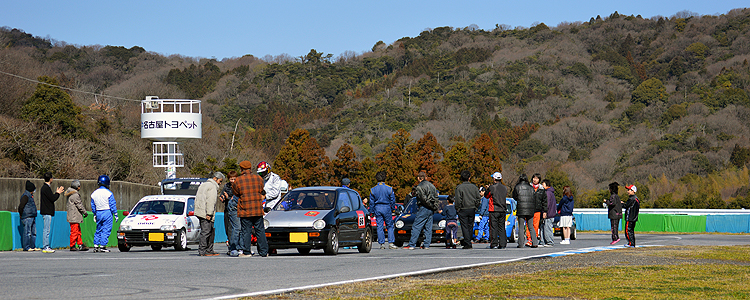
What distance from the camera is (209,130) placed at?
3447 inches

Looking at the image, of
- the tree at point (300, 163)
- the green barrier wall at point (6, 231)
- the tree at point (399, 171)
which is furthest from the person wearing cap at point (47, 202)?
the tree at point (300, 163)

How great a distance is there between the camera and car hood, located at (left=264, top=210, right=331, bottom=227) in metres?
15.6

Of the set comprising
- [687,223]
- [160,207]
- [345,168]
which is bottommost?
[687,223]

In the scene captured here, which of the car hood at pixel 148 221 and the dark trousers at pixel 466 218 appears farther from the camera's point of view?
the car hood at pixel 148 221

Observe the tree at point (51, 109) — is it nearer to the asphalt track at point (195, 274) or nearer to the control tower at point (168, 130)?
the control tower at point (168, 130)

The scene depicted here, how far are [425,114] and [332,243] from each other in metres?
133

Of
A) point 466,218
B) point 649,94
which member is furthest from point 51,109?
point 649,94

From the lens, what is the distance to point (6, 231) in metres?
19.2

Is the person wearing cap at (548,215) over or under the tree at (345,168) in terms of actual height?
under

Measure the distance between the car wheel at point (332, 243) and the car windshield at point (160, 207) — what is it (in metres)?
6.26

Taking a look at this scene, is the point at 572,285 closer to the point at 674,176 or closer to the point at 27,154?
the point at 27,154

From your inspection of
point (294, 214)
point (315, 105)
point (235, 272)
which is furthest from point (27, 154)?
point (315, 105)

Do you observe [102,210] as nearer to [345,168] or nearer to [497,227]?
[497,227]

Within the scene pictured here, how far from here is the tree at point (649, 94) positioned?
148 m
